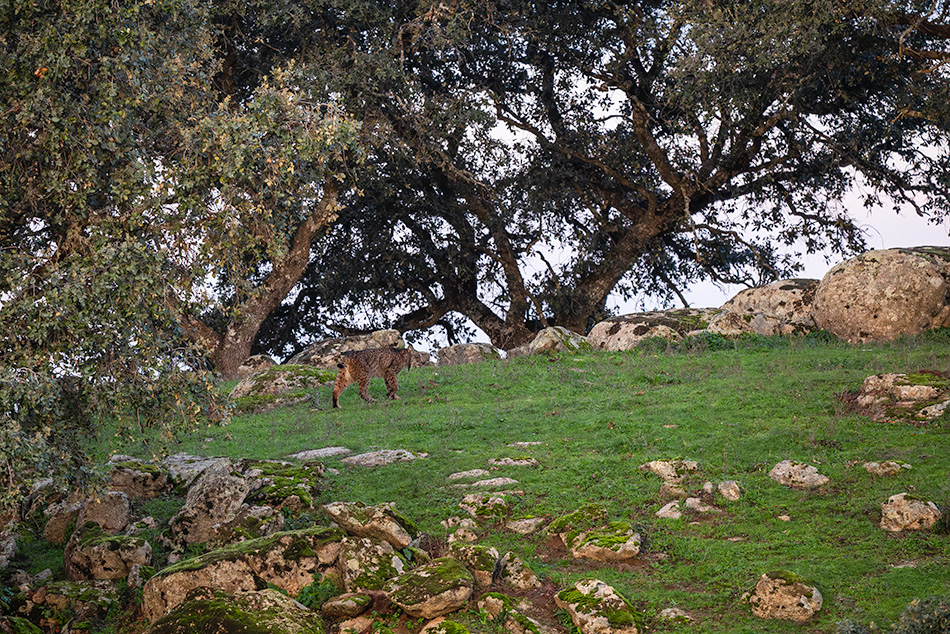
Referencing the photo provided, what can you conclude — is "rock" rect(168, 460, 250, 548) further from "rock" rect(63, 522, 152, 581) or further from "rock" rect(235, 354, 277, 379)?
"rock" rect(235, 354, 277, 379)

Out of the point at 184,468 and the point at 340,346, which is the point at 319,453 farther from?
the point at 340,346

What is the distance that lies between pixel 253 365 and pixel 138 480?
12.2m

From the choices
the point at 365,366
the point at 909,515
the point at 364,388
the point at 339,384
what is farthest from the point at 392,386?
the point at 909,515

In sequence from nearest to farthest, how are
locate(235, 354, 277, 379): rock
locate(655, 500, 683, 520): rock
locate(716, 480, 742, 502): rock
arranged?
locate(655, 500, 683, 520): rock
locate(716, 480, 742, 502): rock
locate(235, 354, 277, 379): rock

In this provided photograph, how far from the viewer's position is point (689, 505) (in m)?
10.8

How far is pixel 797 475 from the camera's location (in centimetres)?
1134

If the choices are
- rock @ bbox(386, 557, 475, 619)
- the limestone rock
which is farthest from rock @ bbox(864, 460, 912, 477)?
the limestone rock

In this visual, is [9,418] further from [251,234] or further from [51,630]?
[251,234]

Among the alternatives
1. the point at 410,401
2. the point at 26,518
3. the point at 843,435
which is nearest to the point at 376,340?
the point at 410,401

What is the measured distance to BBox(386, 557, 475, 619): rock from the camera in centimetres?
871

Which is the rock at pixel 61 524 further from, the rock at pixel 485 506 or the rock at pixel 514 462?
the rock at pixel 514 462

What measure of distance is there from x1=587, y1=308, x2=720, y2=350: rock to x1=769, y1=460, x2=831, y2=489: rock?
11.9m

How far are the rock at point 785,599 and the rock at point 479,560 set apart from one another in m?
2.68

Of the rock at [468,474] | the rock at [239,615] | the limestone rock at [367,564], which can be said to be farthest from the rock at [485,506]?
the rock at [239,615]
